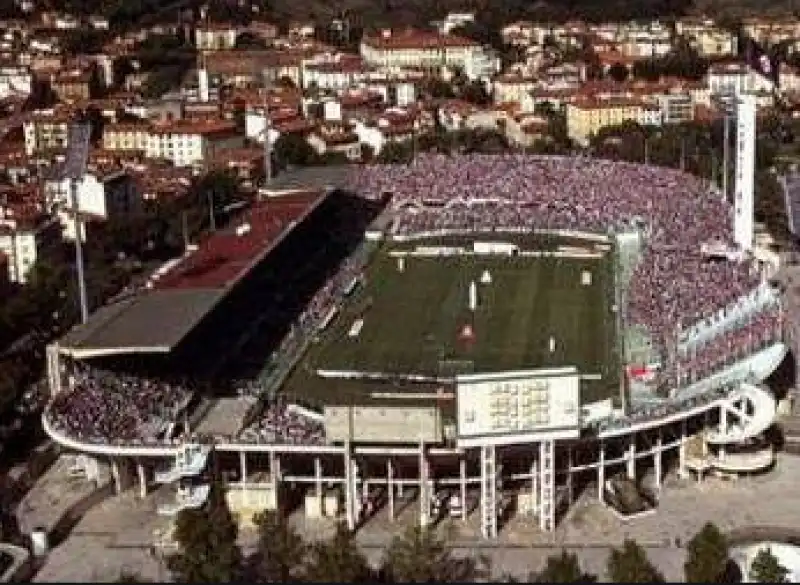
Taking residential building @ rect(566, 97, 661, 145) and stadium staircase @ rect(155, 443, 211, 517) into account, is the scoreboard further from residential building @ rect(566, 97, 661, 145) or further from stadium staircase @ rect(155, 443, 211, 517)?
residential building @ rect(566, 97, 661, 145)

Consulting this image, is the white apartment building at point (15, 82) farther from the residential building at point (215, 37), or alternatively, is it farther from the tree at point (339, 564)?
the tree at point (339, 564)

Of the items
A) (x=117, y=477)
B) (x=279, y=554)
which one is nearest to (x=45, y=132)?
(x=117, y=477)

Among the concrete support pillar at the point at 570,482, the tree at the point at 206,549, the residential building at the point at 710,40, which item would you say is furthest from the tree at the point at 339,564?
the residential building at the point at 710,40

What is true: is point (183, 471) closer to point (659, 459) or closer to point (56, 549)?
point (56, 549)

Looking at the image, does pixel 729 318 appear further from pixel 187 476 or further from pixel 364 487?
pixel 187 476

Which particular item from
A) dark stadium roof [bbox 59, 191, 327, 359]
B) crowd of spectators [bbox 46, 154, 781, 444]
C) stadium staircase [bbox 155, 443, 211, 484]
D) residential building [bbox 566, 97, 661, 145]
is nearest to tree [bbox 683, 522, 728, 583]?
crowd of spectators [bbox 46, 154, 781, 444]
